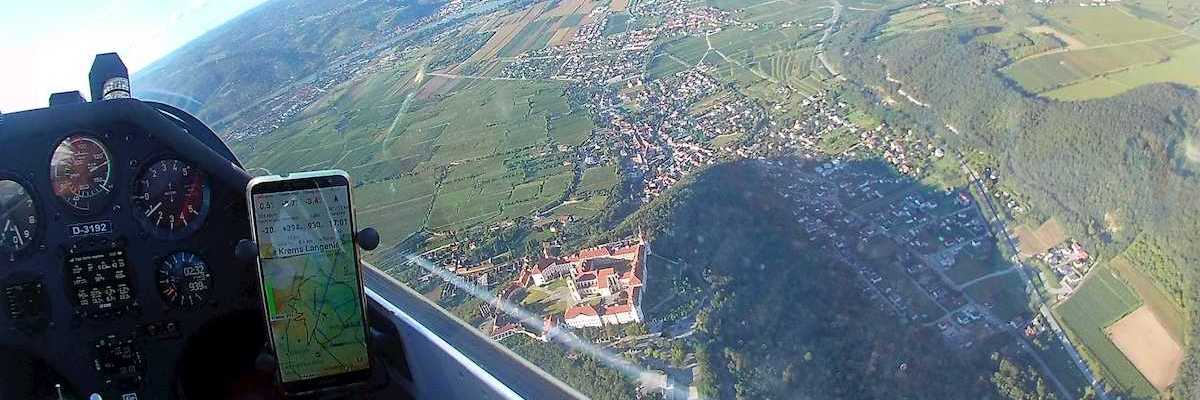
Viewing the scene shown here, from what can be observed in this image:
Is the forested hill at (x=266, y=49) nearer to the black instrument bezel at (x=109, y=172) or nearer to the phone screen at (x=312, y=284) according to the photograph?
the black instrument bezel at (x=109, y=172)

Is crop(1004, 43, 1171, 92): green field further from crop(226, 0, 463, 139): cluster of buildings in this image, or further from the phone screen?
the phone screen

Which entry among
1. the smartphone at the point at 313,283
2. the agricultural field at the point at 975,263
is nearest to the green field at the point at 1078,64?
the agricultural field at the point at 975,263

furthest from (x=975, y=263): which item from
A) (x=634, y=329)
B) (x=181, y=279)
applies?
(x=181, y=279)

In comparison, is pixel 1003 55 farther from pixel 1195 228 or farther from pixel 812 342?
pixel 812 342

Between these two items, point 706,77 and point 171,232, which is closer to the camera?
point 171,232

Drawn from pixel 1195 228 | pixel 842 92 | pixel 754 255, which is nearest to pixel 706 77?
pixel 842 92

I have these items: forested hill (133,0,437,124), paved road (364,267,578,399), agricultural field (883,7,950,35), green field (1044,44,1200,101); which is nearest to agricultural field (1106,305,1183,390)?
green field (1044,44,1200,101)
